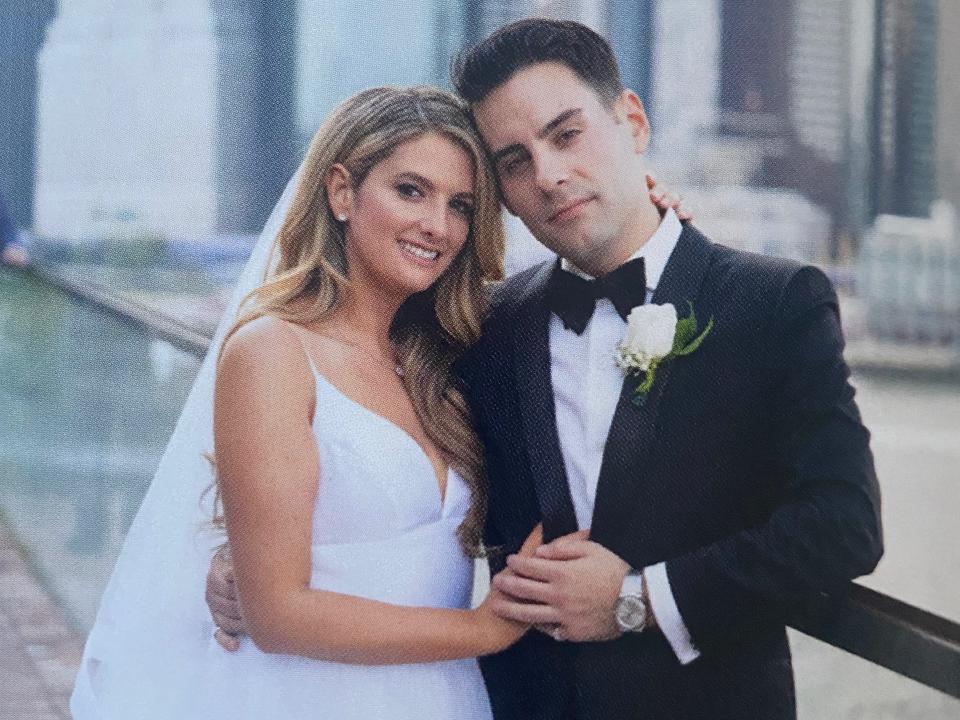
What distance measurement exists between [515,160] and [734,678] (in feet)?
2.67

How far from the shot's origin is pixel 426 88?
1661mm

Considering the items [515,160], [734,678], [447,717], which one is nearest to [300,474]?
[447,717]

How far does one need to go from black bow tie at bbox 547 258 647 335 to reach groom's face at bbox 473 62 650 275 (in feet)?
0.14

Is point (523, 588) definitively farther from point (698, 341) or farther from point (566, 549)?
point (698, 341)

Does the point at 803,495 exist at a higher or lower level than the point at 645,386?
lower

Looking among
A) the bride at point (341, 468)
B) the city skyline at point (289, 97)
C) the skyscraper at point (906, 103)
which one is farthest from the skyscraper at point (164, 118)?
the skyscraper at point (906, 103)

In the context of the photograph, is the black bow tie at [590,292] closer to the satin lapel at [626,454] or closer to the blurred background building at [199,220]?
the satin lapel at [626,454]

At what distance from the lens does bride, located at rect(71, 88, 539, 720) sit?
5.02 feet

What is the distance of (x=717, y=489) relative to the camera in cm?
156

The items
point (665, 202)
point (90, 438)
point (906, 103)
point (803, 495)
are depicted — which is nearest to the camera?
point (803, 495)

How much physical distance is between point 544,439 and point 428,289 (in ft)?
1.10

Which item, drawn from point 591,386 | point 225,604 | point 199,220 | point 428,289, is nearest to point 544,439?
point 591,386

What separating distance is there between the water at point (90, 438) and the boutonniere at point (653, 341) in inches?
18.2

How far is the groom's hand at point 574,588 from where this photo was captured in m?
1.54
